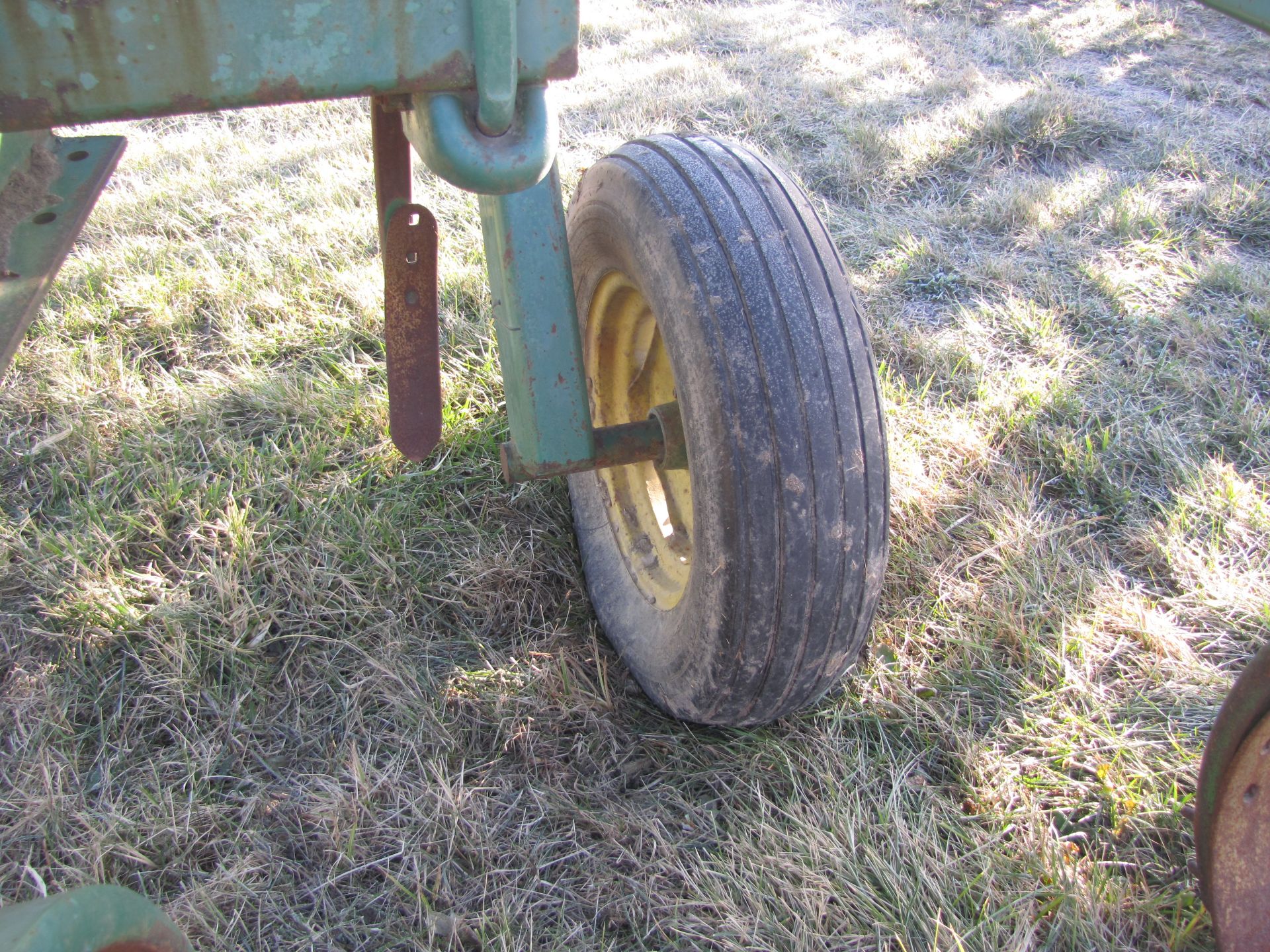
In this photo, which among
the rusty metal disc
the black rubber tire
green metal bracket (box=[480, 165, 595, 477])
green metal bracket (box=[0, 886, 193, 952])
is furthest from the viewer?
green metal bracket (box=[480, 165, 595, 477])

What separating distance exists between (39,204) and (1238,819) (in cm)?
198

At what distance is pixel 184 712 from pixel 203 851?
0.27 metres

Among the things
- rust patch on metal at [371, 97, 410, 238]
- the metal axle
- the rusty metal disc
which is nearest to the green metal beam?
rust patch on metal at [371, 97, 410, 238]

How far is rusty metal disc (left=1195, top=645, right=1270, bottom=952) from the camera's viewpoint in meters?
1.12

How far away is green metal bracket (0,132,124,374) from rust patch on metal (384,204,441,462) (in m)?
0.50

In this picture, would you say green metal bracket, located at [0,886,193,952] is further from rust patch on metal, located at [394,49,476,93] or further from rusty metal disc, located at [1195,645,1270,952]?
rusty metal disc, located at [1195,645,1270,952]

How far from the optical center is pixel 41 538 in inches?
75.2

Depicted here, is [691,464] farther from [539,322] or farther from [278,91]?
[278,91]

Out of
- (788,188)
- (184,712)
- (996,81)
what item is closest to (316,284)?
(184,712)

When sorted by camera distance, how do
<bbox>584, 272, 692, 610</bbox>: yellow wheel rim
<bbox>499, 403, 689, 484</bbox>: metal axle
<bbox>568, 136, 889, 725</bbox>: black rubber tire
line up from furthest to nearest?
<bbox>584, 272, 692, 610</bbox>: yellow wheel rim < <bbox>499, 403, 689, 484</bbox>: metal axle < <bbox>568, 136, 889, 725</bbox>: black rubber tire

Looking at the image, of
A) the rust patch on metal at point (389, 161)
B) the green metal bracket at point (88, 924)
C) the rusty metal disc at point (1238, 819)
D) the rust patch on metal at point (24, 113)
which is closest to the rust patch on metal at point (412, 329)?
the rust patch on metal at point (389, 161)

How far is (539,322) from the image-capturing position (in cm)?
150

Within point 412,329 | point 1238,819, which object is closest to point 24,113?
point 412,329

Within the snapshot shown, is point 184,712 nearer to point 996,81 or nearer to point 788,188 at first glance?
point 788,188
